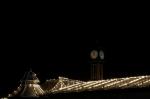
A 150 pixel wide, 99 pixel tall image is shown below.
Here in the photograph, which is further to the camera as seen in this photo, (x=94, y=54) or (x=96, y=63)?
(x=94, y=54)

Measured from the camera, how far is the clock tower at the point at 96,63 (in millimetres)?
32438

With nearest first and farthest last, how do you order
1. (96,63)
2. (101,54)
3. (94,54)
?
(96,63)
(94,54)
(101,54)

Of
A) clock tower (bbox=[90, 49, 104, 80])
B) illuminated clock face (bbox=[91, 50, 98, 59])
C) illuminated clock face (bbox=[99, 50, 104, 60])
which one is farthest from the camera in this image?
illuminated clock face (bbox=[99, 50, 104, 60])

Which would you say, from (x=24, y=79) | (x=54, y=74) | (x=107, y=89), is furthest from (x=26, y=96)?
(x=54, y=74)

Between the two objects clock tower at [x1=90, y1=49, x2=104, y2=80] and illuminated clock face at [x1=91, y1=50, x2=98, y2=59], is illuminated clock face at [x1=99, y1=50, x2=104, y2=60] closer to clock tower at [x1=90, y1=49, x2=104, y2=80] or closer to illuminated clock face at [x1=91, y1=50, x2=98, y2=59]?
clock tower at [x1=90, y1=49, x2=104, y2=80]

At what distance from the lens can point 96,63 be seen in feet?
108

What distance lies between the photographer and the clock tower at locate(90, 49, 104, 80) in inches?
1277

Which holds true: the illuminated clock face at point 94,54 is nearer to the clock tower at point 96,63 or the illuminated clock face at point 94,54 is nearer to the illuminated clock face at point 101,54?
the clock tower at point 96,63

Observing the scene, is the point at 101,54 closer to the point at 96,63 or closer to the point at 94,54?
the point at 94,54

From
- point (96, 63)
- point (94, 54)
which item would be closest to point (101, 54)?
point (94, 54)

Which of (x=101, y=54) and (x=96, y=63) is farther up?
(x=101, y=54)

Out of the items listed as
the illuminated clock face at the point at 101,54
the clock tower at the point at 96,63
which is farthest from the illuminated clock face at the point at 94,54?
the illuminated clock face at the point at 101,54

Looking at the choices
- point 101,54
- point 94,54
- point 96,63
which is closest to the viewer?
point 96,63

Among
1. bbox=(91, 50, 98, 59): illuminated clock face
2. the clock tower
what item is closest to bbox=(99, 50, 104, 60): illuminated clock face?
the clock tower
